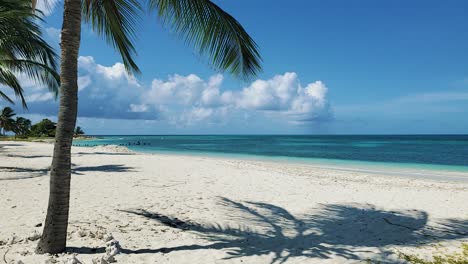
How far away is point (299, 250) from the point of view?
425cm

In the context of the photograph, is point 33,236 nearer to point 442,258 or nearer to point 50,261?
point 50,261

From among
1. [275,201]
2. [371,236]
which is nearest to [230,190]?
[275,201]

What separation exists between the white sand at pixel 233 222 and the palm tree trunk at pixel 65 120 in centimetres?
55

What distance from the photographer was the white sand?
407 cm

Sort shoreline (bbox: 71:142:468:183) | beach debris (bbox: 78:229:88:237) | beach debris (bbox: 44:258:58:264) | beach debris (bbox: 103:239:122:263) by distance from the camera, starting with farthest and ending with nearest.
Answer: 1. shoreline (bbox: 71:142:468:183)
2. beach debris (bbox: 78:229:88:237)
3. beach debris (bbox: 103:239:122:263)
4. beach debris (bbox: 44:258:58:264)

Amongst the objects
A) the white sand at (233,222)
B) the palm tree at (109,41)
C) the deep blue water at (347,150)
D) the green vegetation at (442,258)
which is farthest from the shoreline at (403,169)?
the palm tree at (109,41)

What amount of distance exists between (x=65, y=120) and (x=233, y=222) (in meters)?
3.42

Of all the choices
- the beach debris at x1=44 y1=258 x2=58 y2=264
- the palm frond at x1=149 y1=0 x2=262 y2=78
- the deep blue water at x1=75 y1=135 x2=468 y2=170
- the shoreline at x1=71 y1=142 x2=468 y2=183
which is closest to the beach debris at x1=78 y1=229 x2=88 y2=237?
the beach debris at x1=44 y1=258 x2=58 y2=264

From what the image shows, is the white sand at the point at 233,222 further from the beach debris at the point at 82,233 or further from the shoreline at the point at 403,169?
the shoreline at the point at 403,169

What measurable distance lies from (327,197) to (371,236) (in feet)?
10.7

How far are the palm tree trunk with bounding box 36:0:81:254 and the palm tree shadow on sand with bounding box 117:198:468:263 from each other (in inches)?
41.3

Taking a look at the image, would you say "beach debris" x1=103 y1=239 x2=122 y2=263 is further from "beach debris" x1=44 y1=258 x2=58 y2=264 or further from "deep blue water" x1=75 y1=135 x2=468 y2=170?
"deep blue water" x1=75 y1=135 x2=468 y2=170

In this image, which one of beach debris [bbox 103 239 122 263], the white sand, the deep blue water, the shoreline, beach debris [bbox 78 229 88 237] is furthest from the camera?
the deep blue water

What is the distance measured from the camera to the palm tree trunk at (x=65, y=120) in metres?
3.48
